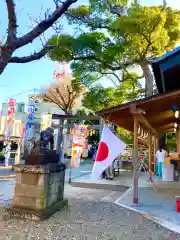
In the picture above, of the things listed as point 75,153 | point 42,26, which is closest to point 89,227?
point 42,26

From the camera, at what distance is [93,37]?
14109 mm

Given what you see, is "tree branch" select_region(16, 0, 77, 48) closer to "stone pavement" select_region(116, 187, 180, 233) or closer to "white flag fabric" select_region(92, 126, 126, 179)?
"white flag fabric" select_region(92, 126, 126, 179)

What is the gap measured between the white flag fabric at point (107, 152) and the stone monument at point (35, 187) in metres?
1.19

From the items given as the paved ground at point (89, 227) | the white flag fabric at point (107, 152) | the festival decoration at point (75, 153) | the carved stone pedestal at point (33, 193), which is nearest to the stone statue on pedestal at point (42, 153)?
the carved stone pedestal at point (33, 193)

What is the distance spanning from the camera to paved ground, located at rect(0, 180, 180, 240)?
150 inches

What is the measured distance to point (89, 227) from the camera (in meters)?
4.28

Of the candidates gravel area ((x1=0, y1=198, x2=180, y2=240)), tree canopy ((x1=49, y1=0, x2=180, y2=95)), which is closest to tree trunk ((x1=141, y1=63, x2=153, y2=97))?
tree canopy ((x1=49, y1=0, x2=180, y2=95))

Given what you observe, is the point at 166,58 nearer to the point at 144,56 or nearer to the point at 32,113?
the point at 144,56

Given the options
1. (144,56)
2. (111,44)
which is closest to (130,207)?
(144,56)

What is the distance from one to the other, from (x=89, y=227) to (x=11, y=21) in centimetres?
417

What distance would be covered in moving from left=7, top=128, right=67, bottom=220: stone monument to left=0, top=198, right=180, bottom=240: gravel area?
23cm

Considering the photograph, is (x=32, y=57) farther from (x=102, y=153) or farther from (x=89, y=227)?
(x=89, y=227)

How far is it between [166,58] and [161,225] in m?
4.66

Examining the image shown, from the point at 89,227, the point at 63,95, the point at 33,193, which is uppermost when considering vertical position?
the point at 63,95
